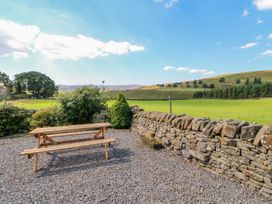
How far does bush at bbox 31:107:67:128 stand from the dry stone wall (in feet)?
19.3

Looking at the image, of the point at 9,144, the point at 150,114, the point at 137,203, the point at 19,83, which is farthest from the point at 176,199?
the point at 19,83

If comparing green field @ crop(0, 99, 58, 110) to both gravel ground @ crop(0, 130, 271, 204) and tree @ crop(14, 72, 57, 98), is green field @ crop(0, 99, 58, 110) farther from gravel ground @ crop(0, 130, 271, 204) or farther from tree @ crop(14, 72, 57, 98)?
tree @ crop(14, 72, 57, 98)

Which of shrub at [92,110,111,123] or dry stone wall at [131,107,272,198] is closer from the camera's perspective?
dry stone wall at [131,107,272,198]

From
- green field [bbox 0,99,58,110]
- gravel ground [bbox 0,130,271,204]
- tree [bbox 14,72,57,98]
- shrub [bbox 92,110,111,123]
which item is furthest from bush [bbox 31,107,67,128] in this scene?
tree [bbox 14,72,57,98]

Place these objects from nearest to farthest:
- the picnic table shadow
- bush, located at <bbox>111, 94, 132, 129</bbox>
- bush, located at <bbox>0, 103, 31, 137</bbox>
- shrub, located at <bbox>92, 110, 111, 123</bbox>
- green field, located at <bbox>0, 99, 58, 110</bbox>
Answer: the picnic table shadow → bush, located at <bbox>0, 103, 31, 137</bbox> → bush, located at <bbox>111, 94, 132, 129</bbox> → shrub, located at <bbox>92, 110, 111, 123</bbox> → green field, located at <bbox>0, 99, 58, 110</bbox>

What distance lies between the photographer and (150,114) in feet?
23.5

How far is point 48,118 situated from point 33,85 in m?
39.8

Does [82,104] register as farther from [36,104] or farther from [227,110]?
[36,104]

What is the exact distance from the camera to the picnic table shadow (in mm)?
4550

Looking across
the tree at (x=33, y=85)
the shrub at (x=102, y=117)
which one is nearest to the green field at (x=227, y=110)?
the shrub at (x=102, y=117)

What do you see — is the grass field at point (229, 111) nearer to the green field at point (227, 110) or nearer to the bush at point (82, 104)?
the green field at point (227, 110)

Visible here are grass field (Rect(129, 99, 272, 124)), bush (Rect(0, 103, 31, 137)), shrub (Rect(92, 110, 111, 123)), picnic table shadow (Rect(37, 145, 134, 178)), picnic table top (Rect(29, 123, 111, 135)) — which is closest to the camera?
picnic table shadow (Rect(37, 145, 134, 178))

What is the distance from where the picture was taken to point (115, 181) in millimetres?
3836

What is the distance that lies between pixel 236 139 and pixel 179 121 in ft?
5.91
